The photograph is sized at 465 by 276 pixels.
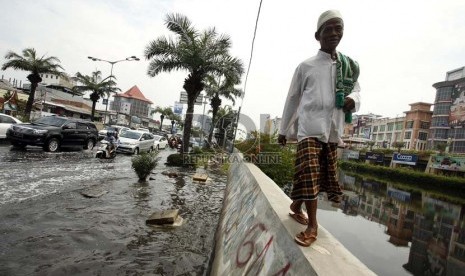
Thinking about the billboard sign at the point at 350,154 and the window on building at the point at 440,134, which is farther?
the window on building at the point at 440,134

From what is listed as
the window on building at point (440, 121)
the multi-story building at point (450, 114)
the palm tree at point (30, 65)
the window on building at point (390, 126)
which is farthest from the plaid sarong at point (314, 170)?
the window on building at point (390, 126)

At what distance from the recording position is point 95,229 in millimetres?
5098

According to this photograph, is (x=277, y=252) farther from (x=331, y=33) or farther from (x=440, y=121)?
(x=440, y=121)

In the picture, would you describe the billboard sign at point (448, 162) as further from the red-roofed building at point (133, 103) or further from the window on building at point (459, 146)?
the red-roofed building at point (133, 103)

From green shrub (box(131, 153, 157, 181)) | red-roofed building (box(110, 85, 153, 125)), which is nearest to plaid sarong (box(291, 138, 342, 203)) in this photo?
green shrub (box(131, 153, 157, 181))

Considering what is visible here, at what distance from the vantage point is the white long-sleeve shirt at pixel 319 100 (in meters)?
2.76

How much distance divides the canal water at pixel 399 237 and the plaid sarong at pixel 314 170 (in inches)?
245

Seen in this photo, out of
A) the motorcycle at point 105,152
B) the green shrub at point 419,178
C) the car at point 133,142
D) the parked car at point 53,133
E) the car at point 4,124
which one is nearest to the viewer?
the parked car at point 53,133

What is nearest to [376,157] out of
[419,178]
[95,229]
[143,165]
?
[419,178]

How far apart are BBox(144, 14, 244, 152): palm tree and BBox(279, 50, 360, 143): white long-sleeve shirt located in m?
14.1

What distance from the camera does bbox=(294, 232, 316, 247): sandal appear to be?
2.23 meters

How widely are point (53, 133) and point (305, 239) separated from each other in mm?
15742

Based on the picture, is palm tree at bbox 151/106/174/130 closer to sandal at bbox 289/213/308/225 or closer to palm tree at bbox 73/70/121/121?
palm tree at bbox 73/70/121/121

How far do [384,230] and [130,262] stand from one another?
37.3 feet
